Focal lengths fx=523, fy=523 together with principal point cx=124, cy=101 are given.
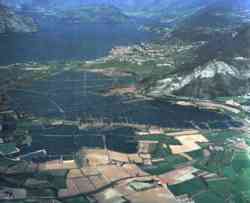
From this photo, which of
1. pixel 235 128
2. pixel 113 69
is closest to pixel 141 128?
pixel 235 128

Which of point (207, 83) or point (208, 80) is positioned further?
point (208, 80)

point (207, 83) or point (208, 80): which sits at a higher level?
point (208, 80)

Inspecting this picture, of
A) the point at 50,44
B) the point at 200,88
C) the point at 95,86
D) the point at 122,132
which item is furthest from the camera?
the point at 50,44

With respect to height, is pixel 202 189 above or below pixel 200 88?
below

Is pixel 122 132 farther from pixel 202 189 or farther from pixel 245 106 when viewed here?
pixel 245 106

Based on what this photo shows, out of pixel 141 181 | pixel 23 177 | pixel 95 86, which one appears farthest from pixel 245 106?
pixel 23 177

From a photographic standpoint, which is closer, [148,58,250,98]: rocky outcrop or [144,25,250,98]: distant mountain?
[148,58,250,98]: rocky outcrop

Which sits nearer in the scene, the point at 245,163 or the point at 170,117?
the point at 245,163

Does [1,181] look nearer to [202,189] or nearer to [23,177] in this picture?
[23,177]

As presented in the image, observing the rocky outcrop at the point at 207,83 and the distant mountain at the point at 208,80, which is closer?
the rocky outcrop at the point at 207,83

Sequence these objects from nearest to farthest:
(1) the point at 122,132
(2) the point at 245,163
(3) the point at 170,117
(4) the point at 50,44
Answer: (2) the point at 245,163, (1) the point at 122,132, (3) the point at 170,117, (4) the point at 50,44
